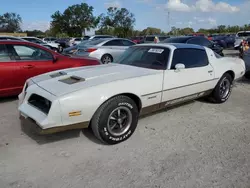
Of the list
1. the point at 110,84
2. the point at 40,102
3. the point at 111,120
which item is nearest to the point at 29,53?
the point at 40,102

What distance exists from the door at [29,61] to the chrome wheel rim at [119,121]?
9.42ft

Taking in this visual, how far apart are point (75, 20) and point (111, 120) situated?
61783 mm

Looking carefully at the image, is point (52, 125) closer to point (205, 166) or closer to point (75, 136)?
point (75, 136)

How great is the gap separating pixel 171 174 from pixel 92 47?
875 centimetres

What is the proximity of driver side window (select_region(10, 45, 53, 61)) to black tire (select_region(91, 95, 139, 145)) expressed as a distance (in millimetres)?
3117

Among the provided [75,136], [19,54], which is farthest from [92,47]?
[75,136]

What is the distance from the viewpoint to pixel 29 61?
210 inches

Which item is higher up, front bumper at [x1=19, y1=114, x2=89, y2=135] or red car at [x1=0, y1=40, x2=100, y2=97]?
red car at [x1=0, y1=40, x2=100, y2=97]

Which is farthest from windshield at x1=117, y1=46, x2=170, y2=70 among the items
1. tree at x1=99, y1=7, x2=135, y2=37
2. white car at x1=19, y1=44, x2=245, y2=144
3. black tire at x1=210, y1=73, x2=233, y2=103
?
tree at x1=99, y1=7, x2=135, y2=37

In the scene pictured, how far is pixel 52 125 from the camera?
2.90 metres

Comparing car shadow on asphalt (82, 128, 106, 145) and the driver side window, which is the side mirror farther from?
the driver side window

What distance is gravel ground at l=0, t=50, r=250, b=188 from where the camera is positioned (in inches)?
101

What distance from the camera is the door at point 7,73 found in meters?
4.95

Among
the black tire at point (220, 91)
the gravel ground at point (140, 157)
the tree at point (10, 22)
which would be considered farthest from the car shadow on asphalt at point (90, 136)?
the tree at point (10, 22)
